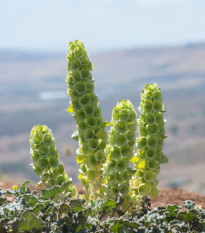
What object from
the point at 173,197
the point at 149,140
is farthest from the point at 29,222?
the point at 173,197

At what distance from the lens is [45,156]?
4695 millimetres

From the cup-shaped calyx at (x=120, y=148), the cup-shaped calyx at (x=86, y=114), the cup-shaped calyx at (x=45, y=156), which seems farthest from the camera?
the cup-shaped calyx at (x=86, y=114)

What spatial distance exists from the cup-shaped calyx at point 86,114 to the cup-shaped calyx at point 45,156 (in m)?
0.32

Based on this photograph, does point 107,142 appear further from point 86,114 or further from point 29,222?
point 29,222

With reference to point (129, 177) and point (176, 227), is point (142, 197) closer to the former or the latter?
point (129, 177)

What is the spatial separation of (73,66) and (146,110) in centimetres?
89

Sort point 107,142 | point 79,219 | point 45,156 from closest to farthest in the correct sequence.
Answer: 1. point 79,219
2. point 45,156
3. point 107,142

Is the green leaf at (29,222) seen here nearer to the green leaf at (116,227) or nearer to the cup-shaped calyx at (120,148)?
the green leaf at (116,227)

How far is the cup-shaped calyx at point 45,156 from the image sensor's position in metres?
4.66

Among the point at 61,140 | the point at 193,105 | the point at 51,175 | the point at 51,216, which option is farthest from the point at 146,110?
the point at 193,105

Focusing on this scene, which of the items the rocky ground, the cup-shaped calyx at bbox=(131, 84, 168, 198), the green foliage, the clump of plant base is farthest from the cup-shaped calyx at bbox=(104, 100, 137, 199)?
the rocky ground

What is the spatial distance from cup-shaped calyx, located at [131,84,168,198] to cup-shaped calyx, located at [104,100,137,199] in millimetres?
249

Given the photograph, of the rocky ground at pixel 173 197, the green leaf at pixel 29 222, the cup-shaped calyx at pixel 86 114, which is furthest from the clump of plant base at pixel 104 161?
the rocky ground at pixel 173 197

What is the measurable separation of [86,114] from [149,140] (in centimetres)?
72
